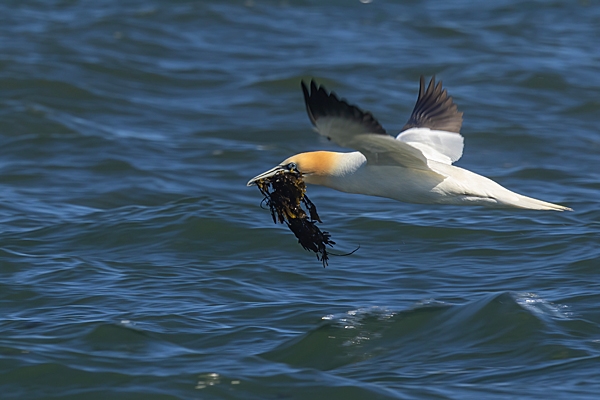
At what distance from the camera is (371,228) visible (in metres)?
10.7

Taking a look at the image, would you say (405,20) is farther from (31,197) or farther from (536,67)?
(31,197)

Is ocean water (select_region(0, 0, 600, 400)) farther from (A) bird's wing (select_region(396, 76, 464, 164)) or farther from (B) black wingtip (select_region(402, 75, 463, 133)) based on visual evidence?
(B) black wingtip (select_region(402, 75, 463, 133))

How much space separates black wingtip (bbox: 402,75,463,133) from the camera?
950cm

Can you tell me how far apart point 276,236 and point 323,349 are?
2.97 m

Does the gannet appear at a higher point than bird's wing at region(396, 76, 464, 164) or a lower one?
lower

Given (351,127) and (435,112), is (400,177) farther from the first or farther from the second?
(435,112)

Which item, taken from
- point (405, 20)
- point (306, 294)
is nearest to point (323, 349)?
point (306, 294)

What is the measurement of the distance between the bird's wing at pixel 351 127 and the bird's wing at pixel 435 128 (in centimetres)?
126

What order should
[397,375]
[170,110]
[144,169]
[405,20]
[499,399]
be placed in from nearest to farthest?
[499,399], [397,375], [144,169], [170,110], [405,20]

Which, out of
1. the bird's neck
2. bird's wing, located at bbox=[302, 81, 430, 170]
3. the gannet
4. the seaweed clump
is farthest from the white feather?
the seaweed clump

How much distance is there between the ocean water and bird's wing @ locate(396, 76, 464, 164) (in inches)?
44.3

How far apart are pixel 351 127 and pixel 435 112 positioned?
9.02 ft

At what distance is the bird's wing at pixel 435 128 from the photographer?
30.2 feet

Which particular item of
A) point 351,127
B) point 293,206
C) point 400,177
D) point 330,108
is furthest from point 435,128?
point 330,108
